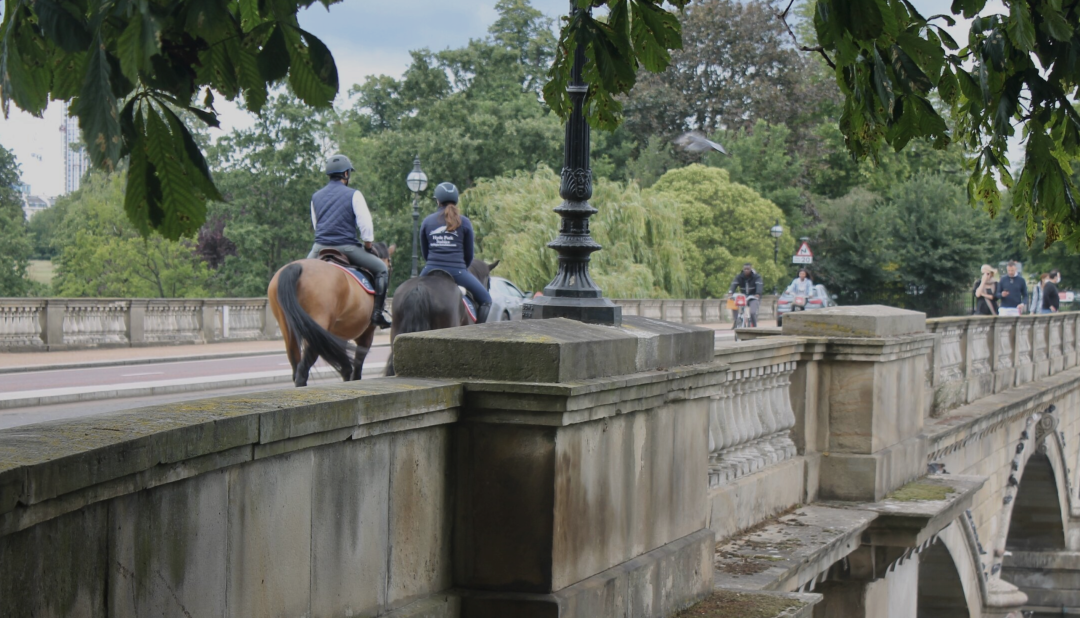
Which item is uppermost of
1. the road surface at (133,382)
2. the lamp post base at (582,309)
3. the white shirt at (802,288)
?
the white shirt at (802,288)

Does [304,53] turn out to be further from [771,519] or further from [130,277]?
[130,277]

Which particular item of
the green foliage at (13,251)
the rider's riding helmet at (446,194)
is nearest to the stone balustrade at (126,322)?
the rider's riding helmet at (446,194)

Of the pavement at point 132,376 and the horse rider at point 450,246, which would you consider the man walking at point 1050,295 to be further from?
the horse rider at point 450,246

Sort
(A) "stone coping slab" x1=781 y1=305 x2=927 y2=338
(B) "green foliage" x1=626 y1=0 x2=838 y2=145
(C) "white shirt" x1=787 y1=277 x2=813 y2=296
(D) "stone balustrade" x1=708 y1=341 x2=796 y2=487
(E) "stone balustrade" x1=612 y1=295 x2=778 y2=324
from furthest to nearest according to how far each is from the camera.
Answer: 1. (B) "green foliage" x1=626 y1=0 x2=838 y2=145
2. (E) "stone balustrade" x1=612 y1=295 x2=778 y2=324
3. (C) "white shirt" x1=787 y1=277 x2=813 y2=296
4. (A) "stone coping slab" x1=781 y1=305 x2=927 y2=338
5. (D) "stone balustrade" x1=708 y1=341 x2=796 y2=487

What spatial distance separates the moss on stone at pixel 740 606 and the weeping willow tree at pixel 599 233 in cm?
3410

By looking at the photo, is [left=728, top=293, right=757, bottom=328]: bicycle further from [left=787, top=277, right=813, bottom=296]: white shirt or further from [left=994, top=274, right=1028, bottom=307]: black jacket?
[left=994, top=274, right=1028, bottom=307]: black jacket

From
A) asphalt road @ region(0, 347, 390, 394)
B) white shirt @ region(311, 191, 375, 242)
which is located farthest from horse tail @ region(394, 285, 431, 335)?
asphalt road @ region(0, 347, 390, 394)

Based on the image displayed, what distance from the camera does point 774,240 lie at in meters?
58.9

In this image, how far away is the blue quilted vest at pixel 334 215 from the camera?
1212cm

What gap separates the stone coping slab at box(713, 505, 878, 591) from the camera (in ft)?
21.0

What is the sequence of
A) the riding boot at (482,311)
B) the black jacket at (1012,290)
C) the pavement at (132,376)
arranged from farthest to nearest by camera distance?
the black jacket at (1012,290)
the pavement at (132,376)
the riding boot at (482,311)

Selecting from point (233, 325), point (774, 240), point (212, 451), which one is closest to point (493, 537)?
point (212, 451)

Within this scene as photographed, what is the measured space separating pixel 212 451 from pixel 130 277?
2395 inches

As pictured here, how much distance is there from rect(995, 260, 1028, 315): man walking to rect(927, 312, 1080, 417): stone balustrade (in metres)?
0.78
